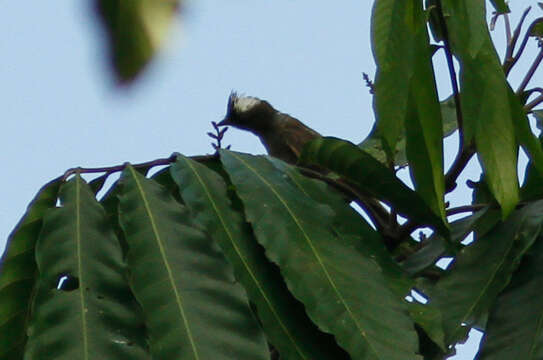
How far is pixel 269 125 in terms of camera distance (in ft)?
23.8

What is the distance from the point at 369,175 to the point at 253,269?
0.52m

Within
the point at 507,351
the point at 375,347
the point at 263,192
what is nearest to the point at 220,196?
the point at 263,192

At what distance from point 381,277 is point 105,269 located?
1.53ft

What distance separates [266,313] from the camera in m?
1.34

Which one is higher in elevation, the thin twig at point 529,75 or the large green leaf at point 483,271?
the thin twig at point 529,75

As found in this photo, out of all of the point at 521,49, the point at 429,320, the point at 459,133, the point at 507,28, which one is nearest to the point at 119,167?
the point at 429,320

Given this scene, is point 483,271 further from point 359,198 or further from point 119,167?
point 119,167

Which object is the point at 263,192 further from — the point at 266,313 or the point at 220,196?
the point at 266,313

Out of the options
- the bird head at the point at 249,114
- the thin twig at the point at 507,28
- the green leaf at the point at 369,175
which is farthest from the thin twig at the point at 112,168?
the bird head at the point at 249,114

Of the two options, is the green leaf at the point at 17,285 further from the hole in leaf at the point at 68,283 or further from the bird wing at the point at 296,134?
the bird wing at the point at 296,134

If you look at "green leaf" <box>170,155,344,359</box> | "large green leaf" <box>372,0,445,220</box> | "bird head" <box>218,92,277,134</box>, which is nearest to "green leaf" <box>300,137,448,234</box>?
"large green leaf" <box>372,0,445,220</box>

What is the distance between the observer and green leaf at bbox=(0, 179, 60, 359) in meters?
1.41

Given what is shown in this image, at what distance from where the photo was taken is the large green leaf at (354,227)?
1.61 m

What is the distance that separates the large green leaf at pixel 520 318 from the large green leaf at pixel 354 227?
0.17 m
